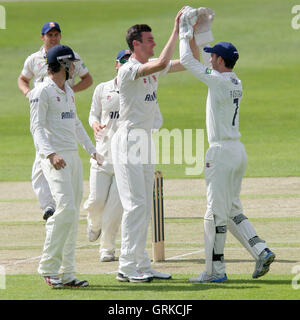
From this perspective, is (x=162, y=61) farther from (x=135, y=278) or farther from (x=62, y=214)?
(x=135, y=278)

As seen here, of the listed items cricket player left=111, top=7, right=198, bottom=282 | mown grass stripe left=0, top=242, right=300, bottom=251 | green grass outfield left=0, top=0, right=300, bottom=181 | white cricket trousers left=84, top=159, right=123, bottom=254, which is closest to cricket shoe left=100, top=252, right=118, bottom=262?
white cricket trousers left=84, top=159, right=123, bottom=254

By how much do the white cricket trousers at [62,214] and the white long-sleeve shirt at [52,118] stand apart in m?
0.13

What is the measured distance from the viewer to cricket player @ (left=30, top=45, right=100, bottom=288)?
28.3 feet

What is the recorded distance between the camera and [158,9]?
55.9m

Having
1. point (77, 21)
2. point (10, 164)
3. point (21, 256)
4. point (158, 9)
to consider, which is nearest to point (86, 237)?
point (21, 256)

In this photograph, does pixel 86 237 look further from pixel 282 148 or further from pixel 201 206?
pixel 282 148

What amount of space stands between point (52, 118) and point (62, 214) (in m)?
0.94

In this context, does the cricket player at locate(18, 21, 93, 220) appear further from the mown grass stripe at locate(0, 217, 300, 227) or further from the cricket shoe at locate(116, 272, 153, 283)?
the cricket shoe at locate(116, 272, 153, 283)

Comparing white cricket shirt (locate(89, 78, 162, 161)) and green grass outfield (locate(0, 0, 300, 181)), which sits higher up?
green grass outfield (locate(0, 0, 300, 181))

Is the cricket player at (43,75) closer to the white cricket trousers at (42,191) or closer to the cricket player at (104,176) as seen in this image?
the white cricket trousers at (42,191)

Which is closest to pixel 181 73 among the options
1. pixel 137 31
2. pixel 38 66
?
pixel 38 66

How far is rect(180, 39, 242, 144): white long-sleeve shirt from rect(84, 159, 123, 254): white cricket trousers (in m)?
2.39

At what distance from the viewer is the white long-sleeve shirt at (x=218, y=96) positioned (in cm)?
876

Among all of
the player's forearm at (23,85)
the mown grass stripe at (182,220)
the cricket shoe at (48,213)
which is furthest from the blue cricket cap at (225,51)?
the mown grass stripe at (182,220)
